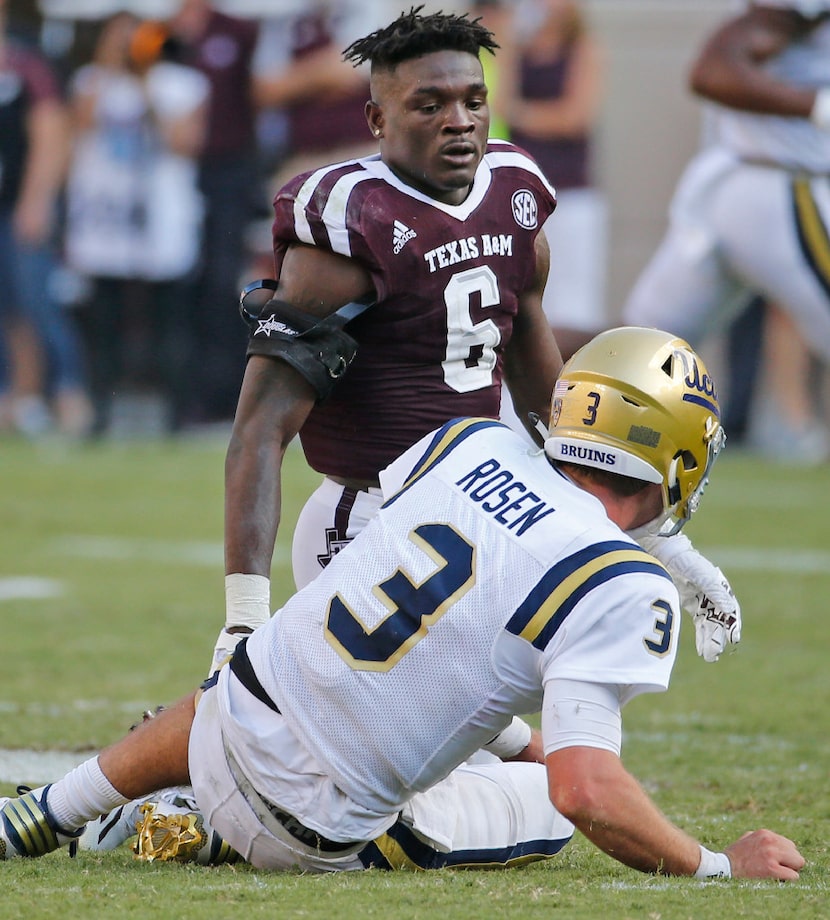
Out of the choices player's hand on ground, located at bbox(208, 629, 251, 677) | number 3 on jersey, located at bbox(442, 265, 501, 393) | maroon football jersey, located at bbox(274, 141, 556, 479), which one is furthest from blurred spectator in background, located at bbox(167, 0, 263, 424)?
player's hand on ground, located at bbox(208, 629, 251, 677)

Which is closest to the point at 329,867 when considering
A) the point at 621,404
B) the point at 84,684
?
the point at 621,404

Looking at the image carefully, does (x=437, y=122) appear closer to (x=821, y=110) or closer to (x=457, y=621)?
(x=457, y=621)

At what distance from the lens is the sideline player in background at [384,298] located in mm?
→ 3693

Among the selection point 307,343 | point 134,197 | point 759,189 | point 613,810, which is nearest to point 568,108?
point 134,197

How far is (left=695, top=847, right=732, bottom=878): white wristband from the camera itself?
2.94 metres

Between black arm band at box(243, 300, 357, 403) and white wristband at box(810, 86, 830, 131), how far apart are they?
3.39m

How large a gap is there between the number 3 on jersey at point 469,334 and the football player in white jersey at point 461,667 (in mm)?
670

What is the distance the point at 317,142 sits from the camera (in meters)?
12.3

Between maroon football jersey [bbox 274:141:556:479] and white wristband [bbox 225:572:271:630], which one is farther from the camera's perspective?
maroon football jersey [bbox 274:141:556:479]

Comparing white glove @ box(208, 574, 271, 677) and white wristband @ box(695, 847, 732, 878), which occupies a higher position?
white glove @ box(208, 574, 271, 677)

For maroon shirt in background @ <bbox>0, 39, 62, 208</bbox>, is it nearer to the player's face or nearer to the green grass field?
the green grass field

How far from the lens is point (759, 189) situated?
6.73 meters

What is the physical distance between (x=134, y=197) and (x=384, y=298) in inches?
343

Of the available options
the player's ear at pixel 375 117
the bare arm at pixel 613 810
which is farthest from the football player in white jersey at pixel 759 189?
the bare arm at pixel 613 810
